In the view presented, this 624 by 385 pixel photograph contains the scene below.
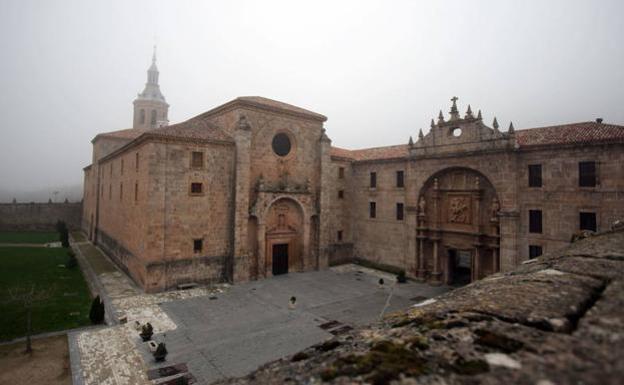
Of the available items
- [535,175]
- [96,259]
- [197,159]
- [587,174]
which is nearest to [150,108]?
[96,259]

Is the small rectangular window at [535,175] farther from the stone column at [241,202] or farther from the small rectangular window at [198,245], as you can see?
Result: the small rectangular window at [198,245]

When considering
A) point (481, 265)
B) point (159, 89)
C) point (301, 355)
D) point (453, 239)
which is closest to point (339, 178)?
point (453, 239)

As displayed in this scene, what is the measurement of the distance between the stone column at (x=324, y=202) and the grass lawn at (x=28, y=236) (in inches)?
1230

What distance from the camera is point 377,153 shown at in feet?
101

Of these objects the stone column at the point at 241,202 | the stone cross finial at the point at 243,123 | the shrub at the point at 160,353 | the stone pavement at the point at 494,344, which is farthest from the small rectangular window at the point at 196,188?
the stone pavement at the point at 494,344

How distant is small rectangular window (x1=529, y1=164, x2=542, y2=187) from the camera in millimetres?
19109

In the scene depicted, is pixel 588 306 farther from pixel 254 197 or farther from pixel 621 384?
pixel 254 197

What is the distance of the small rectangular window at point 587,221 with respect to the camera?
17.1m

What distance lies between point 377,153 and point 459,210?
1040 centimetres

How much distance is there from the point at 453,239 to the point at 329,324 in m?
12.4

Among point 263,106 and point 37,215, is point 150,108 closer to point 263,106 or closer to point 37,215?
point 37,215

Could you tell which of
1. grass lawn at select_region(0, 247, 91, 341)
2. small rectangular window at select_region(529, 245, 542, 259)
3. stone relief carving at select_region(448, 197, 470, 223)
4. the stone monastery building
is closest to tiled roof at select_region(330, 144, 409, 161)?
the stone monastery building

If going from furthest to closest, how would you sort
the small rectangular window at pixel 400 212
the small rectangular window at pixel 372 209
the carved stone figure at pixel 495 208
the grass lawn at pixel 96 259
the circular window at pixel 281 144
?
the small rectangular window at pixel 372 209 → the small rectangular window at pixel 400 212 → the circular window at pixel 281 144 → the grass lawn at pixel 96 259 → the carved stone figure at pixel 495 208

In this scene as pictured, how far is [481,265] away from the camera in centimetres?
2164
